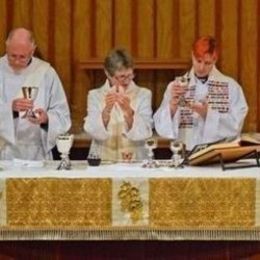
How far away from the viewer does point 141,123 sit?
5.28 m

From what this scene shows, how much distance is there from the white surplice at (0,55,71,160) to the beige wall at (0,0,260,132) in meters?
0.62

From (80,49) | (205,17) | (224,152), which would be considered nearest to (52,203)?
(224,152)

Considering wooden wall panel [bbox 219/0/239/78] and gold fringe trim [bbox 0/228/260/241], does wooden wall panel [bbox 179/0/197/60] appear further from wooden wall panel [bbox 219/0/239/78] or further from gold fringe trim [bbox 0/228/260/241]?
gold fringe trim [bbox 0/228/260/241]

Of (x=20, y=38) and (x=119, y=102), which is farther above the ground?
(x=20, y=38)

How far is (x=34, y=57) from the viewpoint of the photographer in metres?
6.09

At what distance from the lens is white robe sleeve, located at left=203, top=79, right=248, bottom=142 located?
577 cm

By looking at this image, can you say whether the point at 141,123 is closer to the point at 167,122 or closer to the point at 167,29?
the point at 167,122

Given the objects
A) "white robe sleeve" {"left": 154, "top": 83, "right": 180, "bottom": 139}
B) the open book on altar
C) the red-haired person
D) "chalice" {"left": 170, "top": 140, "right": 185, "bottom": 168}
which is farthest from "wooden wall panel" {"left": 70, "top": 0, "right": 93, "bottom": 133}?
the open book on altar

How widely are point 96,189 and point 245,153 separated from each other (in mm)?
828

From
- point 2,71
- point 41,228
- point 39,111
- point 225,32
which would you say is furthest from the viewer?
point 225,32

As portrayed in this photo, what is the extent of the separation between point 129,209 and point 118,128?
125 cm

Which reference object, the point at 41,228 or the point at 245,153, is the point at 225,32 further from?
the point at 41,228

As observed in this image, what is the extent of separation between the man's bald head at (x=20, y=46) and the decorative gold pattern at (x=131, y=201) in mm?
1631

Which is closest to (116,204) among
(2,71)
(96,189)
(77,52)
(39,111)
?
(96,189)
